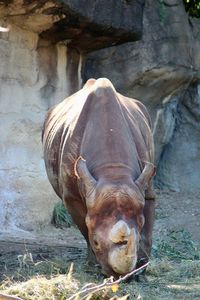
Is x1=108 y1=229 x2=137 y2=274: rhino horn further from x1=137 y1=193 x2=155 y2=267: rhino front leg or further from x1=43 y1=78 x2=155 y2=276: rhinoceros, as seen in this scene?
x1=137 y1=193 x2=155 y2=267: rhino front leg

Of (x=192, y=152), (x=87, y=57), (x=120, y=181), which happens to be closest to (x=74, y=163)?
(x=120, y=181)

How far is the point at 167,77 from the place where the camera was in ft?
46.2

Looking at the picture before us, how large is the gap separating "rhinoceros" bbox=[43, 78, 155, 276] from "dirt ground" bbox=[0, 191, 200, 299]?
45 centimetres

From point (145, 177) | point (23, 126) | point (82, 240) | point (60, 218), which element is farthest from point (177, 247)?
point (145, 177)

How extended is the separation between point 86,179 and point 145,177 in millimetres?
500

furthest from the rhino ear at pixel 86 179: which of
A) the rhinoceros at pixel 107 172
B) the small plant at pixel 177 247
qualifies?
the small plant at pixel 177 247

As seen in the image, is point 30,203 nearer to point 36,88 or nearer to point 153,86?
point 36,88

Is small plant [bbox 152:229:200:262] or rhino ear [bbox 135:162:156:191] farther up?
Answer: rhino ear [bbox 135:162:156:191]

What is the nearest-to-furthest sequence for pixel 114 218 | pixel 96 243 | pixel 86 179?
pixel 114 218, pixel 96 243, pixel 86 179

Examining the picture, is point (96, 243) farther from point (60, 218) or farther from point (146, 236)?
point (60, 218)

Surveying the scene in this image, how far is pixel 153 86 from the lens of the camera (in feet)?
46.7

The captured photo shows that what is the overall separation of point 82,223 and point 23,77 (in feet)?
15.3

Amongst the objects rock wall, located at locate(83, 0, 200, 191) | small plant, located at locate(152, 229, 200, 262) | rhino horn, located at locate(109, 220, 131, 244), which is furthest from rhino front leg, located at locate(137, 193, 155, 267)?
rock wall, located at locate(83, 0, 200, 191)

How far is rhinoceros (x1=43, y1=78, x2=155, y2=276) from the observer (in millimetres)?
6848
